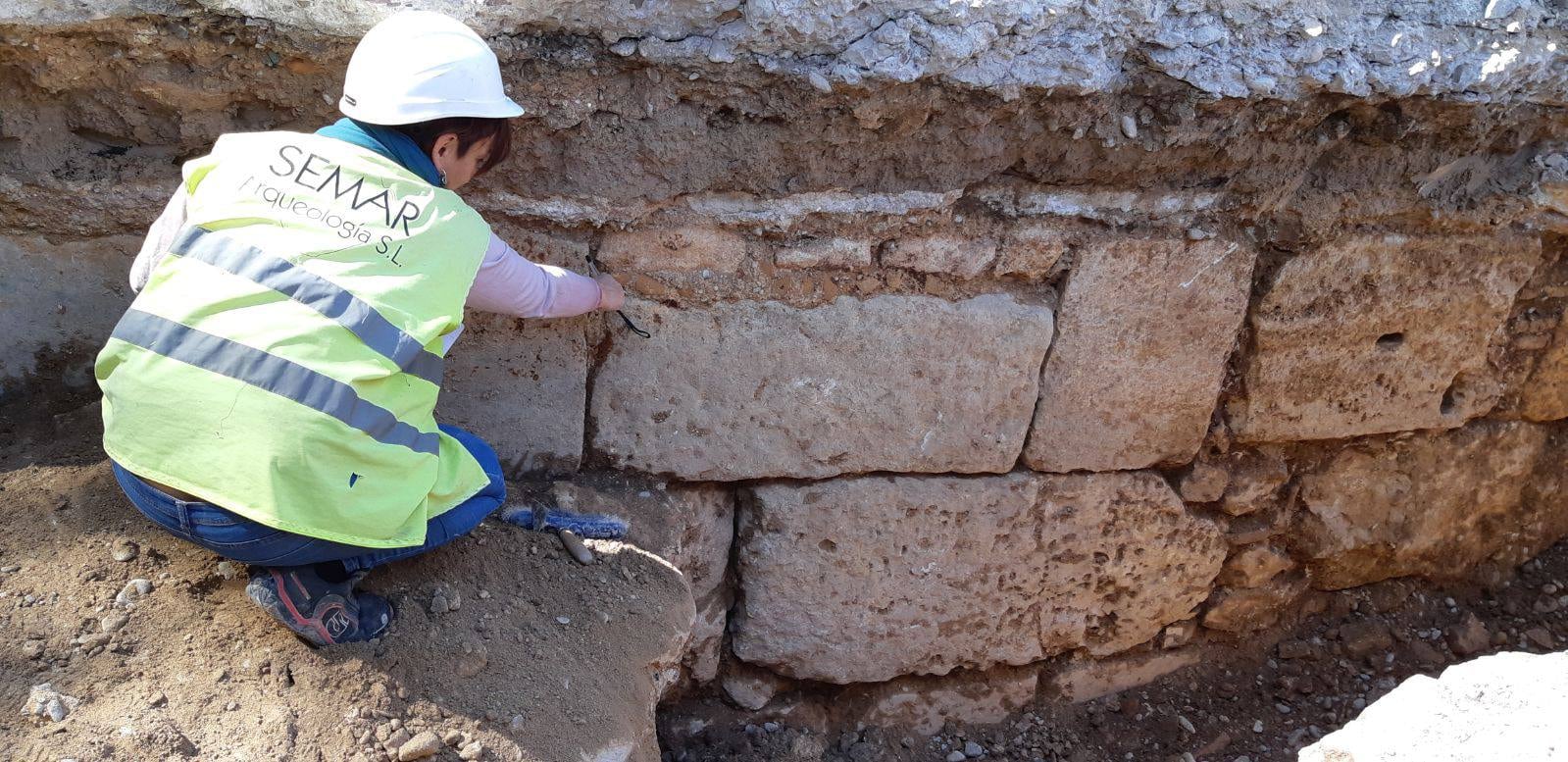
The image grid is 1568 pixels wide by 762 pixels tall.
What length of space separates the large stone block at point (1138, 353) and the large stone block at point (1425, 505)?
1.82ft

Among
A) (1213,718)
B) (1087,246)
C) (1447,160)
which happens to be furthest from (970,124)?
(1213,718)

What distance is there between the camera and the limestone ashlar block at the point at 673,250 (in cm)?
249

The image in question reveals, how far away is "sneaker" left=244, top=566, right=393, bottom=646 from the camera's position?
203cm

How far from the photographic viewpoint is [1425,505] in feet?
11.1

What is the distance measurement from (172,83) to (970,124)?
1499mm

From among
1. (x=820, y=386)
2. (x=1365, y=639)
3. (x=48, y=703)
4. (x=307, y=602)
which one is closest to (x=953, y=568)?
(x=820, y=386)

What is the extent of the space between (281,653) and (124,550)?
1.20 feet

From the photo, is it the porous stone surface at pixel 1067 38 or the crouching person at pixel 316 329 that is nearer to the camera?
the crouching person at pixel 316 329

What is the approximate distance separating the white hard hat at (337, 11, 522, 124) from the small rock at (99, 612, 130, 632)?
90cm

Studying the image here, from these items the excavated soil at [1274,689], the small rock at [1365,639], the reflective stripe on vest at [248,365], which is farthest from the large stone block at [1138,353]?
the reflective stripe on vest at [248,365]

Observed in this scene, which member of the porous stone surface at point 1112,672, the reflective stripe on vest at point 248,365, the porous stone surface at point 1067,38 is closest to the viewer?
the reflective stripe on vest at point 248,365

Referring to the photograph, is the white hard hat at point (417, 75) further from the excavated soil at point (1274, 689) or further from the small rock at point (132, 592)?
the excavated soil at point (1274, 689)

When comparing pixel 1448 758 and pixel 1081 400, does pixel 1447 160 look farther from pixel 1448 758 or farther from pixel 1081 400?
pixel 1448 758

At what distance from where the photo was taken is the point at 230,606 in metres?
2.08
